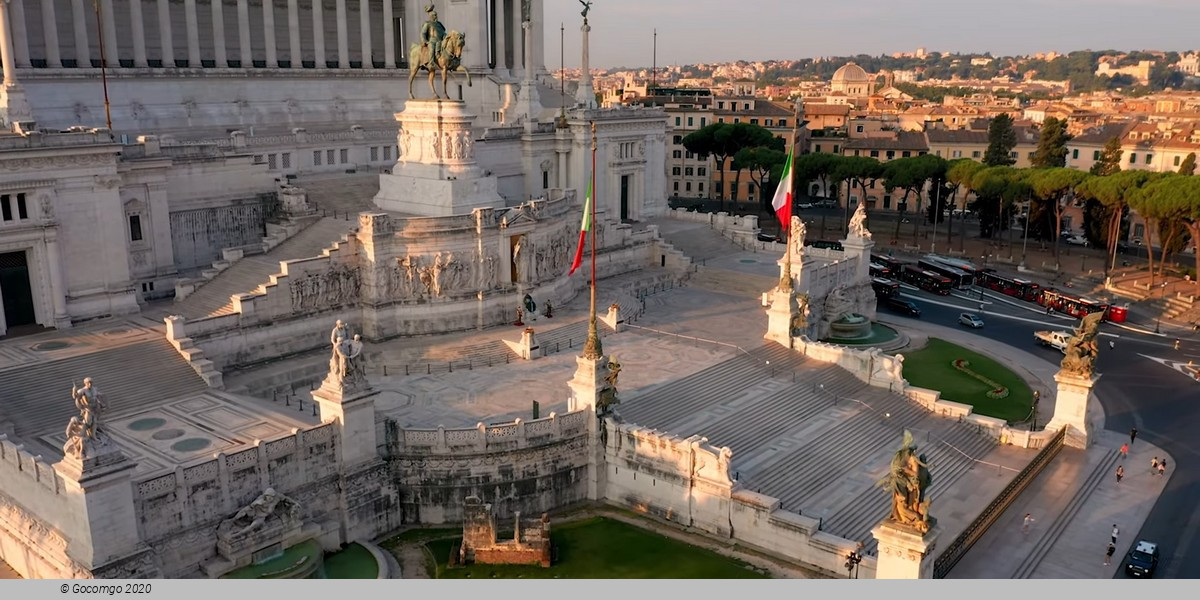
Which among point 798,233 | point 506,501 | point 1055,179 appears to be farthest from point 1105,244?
point 506,501

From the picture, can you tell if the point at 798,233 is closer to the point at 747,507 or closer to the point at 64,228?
the point at 747,507

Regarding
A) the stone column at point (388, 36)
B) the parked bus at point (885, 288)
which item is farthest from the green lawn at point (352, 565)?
the stone column at point (388, 36)

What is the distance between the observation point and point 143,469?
29.9 metres

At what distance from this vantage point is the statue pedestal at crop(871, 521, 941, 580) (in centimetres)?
2573

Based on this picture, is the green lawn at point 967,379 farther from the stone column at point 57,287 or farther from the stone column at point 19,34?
the stone column at point 19,34

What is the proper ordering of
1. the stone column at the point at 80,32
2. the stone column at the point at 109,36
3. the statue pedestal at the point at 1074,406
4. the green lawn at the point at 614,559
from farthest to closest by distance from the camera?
1. the stone column at the point at 109,36
2. the stone column at the point at 80,32
3. the statue pedestal at the point at 1074,406
4. the green lawn at the point at 614,559

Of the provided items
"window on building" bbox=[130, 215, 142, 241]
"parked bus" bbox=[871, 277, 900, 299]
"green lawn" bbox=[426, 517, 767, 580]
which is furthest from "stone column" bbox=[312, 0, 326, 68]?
"green lawn" bbox=[426, 517, 767, 580]

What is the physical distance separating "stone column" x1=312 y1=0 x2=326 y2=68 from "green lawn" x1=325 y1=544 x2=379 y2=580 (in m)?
46.9

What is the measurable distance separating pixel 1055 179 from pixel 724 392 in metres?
49.9

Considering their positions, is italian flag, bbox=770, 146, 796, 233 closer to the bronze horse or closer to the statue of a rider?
the bronze horse

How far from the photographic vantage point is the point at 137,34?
6072 centimetres

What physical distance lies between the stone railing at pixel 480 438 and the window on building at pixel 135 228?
20.5 metres

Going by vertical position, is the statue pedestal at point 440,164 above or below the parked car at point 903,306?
above

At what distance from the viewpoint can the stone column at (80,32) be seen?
58188 millimetres
